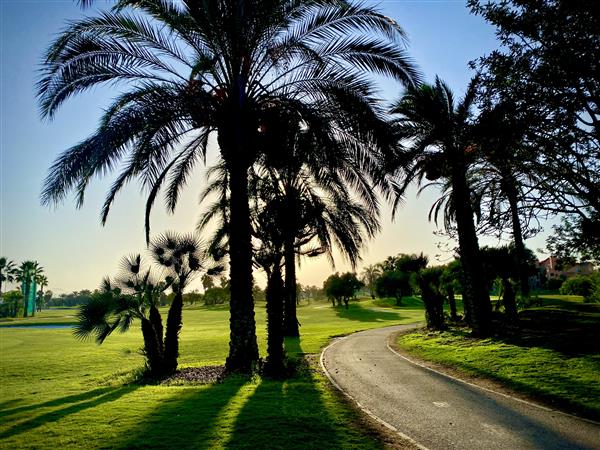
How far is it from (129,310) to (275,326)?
17.3 ft

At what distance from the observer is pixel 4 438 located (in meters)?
6.25

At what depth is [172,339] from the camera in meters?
13.8

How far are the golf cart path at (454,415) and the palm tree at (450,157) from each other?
21.7ft

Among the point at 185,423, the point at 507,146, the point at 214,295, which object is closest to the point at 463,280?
the point at 507,146

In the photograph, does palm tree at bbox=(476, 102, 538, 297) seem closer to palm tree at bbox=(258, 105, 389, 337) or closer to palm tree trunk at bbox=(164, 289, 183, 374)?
palm tree at bbox=(258, 105, 389, 337)

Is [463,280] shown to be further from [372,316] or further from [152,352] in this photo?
[372,316]

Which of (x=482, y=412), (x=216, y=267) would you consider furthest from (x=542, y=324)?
(x=216, y=267)

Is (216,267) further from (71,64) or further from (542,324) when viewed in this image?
(542,324)

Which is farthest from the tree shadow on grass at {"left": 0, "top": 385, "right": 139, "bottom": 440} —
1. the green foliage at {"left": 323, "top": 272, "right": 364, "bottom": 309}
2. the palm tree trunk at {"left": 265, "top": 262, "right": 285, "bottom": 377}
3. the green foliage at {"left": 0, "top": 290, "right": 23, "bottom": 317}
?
the green foliage at {"left": 0, "top": 290, "right": 23, "bottom": 317}

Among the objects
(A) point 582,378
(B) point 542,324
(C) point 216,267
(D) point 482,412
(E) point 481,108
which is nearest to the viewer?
(D) point 482,412

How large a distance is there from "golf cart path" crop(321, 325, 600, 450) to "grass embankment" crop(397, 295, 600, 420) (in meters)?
0.90

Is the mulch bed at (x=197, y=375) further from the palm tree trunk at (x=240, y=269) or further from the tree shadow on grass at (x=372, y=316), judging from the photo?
the tree shadow on grass at (x=372, y=316)

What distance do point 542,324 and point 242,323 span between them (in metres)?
12.8

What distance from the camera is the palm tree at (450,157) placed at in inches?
681
